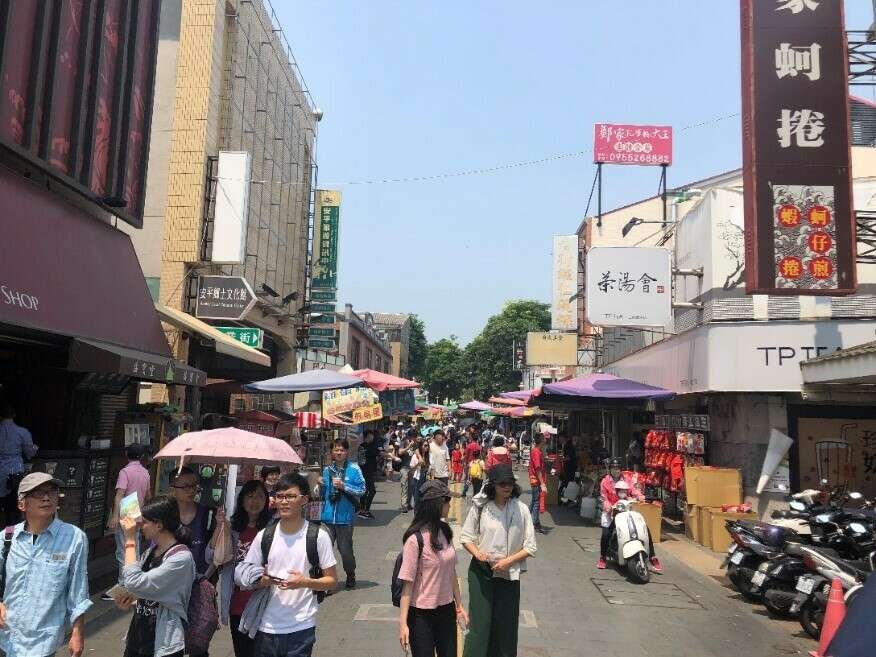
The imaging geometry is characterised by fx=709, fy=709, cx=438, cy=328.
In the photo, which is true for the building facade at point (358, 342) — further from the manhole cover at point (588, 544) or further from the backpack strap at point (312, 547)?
the backpack strap at point (312, 547)

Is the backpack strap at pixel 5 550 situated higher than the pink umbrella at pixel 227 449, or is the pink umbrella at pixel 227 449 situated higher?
the pink umbrella at pixel 227 449

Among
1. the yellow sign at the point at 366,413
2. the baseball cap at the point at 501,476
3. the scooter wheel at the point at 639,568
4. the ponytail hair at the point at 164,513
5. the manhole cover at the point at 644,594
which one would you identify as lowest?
the manhole cover at the point at 644,594

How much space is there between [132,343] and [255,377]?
28.4ft

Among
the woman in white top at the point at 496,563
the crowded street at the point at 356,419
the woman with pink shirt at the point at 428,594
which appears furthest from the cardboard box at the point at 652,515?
the woman with pink shirt at the point at 428,594

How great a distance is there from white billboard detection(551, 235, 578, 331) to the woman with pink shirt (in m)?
27.1

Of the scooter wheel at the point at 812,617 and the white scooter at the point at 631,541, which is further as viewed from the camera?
the white scooter at the point at 631,541

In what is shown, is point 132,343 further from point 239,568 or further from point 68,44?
point 239,568

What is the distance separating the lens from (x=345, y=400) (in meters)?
14.1

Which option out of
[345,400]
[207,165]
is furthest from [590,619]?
[207,165]

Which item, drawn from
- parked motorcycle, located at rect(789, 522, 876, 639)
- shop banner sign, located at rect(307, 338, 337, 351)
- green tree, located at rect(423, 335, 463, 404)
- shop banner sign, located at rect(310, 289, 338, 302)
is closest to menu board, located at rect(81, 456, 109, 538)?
parked motorcycle, located at rect(789, 522, 876, 639)

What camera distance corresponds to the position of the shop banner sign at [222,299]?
15.3 metres

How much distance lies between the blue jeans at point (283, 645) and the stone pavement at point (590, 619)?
2.04 meters

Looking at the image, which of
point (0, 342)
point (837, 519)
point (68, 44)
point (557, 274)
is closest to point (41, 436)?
point (0, 342)

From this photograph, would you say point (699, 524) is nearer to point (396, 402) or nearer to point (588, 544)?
point (588, 544)
